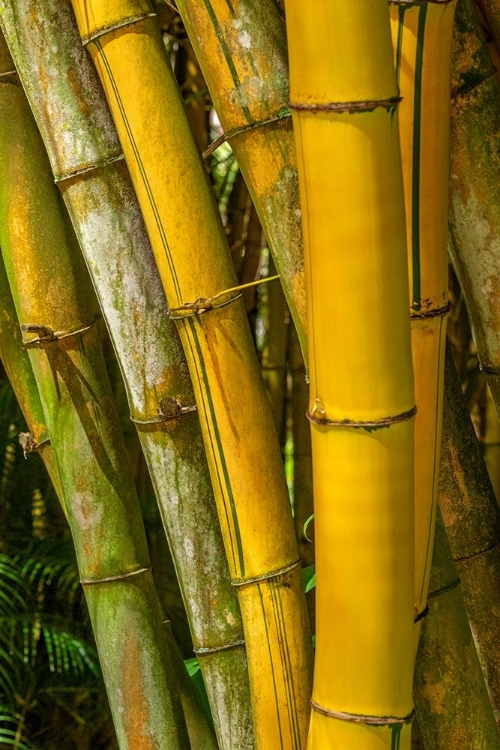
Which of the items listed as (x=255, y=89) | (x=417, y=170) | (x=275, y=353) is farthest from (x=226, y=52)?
(x=275, y=353)

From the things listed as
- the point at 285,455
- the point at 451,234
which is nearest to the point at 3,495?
the point at 285,455

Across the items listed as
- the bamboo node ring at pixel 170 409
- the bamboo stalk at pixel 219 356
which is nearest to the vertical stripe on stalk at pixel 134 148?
the bamboo stalk at pixel 219 356

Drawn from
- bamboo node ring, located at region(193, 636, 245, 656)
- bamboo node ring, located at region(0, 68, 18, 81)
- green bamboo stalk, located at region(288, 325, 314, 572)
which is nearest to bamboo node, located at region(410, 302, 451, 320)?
bamboo node ring, located at region(193, 636, 245, 656)

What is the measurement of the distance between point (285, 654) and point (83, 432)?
0.94 ft

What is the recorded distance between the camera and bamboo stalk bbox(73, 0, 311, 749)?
2.18ft

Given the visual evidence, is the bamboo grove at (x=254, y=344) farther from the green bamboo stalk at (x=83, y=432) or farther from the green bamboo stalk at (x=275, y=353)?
the green bamboo stalk at (x=275, y=353)

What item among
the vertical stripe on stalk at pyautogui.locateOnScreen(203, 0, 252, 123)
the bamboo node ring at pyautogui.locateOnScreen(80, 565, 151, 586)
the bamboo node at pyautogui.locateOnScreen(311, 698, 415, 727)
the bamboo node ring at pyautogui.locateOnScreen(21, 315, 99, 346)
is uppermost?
the vertical stripe on stalk at pyautogui.locateOnScreen(203, 0, 252, 123)

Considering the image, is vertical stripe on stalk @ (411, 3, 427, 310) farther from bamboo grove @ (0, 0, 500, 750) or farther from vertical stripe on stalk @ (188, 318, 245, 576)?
vertical stripe on stalk @ (188, 318, 245, 576)

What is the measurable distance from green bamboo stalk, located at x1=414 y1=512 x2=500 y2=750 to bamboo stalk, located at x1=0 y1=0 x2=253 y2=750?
7.0 inches

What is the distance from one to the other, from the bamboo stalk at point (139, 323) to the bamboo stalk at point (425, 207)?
210 millimetres

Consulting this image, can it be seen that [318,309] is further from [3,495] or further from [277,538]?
[3,495]

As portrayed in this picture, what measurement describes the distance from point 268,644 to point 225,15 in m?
0.49

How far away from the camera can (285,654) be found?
0.70 metres

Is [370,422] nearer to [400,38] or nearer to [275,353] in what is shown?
[400,38]
